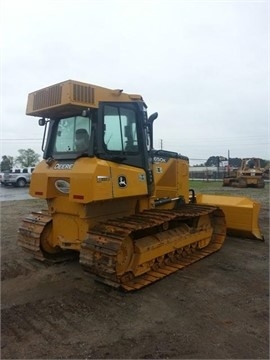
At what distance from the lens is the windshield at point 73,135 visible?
546cm

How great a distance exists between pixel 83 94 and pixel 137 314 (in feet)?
10.2

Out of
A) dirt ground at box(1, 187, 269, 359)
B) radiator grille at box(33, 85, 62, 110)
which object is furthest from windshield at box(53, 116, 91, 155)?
dirt ground at box(1, 187, 269, 359)

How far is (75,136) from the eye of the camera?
569 centimetres

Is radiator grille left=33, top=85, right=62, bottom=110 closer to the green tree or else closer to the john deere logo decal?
the john deere logo decal

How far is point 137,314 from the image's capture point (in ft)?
14.4

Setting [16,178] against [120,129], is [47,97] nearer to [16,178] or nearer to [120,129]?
[120,129]

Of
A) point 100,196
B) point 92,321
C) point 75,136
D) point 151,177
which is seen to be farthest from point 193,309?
point 75,136

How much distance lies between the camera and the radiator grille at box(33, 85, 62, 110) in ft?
16.9

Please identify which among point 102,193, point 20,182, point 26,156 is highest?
point 26,156

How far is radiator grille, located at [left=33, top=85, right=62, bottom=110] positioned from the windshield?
0.50 m

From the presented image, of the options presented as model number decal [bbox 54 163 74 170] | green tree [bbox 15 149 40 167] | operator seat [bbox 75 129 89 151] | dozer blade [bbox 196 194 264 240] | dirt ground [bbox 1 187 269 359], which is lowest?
dirt ground [bbox 1 187 269 359]

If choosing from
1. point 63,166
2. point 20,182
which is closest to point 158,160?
point 63,166

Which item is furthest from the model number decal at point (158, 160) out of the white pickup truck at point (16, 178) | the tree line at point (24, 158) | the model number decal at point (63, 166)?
the tree line at point (24, 158)

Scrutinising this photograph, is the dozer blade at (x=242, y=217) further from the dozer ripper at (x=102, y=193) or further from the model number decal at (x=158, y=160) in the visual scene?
the model number decal at (x=158, y=160)
